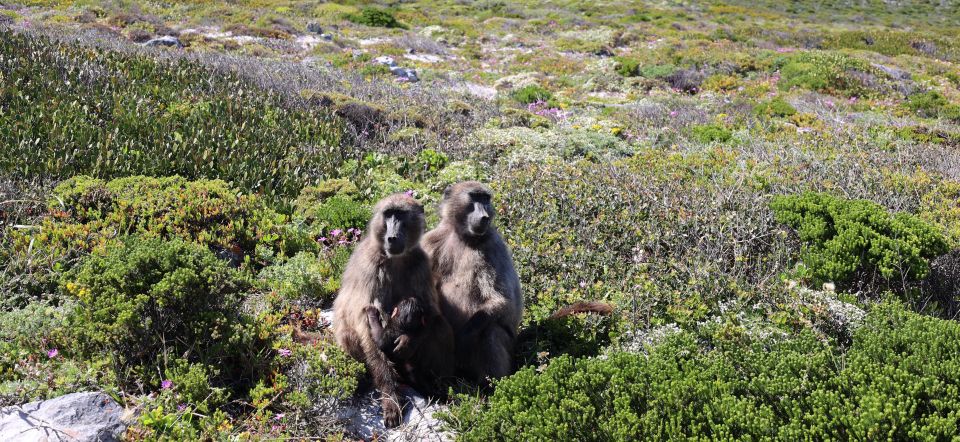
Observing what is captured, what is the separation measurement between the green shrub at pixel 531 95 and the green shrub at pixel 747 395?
10.7 metres

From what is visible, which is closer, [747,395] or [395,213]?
[747,395]

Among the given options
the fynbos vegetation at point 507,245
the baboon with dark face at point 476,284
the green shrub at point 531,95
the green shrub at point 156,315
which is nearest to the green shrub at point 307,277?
the fynbos vegetation at point 507,245

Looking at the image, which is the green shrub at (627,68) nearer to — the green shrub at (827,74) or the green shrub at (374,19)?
the green shrub at (827,74)

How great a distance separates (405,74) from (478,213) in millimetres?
12480

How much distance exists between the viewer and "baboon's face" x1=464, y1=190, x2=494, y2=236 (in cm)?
413

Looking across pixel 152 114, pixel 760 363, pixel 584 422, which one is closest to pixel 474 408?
pixel 584 422

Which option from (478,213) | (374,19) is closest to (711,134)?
(478,213)

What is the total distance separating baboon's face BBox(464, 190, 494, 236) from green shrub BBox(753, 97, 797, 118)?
991cm

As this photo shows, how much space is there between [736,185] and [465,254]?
4158 mm

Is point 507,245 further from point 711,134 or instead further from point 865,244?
point 711,134

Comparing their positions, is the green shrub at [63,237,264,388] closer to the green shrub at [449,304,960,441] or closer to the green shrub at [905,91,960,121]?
the green shrub at [449,304,960,441]

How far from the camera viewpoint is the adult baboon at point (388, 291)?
3977mm

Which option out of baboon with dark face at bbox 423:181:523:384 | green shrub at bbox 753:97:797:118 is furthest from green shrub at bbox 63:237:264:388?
green shrub at bbox 753:97:797:118

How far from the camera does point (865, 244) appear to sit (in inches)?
207
